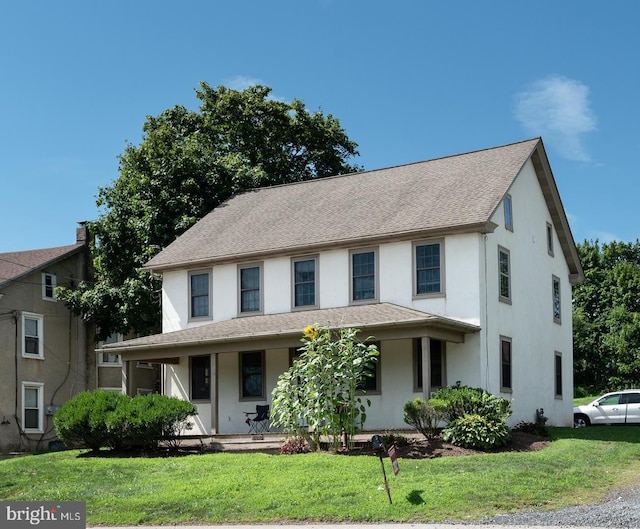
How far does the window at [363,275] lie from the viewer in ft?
89.7

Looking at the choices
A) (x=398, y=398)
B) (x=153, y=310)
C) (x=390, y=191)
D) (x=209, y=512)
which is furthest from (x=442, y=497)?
(x=153, y=310)

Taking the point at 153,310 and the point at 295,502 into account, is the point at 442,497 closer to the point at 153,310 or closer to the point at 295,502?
the point at 295,502

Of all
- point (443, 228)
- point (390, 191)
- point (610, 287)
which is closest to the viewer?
point (443, 228)

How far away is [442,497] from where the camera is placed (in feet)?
52.2

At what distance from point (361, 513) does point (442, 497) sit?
4.69 ft

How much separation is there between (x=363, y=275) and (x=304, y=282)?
2.07 meters

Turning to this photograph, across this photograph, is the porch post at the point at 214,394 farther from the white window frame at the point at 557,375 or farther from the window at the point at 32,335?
the window at the point at 32,335

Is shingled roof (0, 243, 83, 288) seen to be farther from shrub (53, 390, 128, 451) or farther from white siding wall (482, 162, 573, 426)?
white siding wall (482, 162, 573, 426)

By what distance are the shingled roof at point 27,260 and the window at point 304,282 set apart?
1344cm

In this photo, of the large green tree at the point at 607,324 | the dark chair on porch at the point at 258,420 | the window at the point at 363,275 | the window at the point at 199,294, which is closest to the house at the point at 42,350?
the window at the point at 199,294

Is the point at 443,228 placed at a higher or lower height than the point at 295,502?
higher

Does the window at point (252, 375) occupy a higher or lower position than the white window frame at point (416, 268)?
lower

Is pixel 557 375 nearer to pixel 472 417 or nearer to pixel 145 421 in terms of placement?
pixel 472 417

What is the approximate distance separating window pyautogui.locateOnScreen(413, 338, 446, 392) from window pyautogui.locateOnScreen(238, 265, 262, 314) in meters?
5.60
